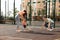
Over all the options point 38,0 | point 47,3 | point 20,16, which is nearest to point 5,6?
point 38,0

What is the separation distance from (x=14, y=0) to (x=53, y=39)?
13.0 metres

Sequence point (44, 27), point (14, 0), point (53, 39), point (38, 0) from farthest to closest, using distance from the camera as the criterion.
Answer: point (38, 0), point (14, 0), point (44, 27), point (53, 39)

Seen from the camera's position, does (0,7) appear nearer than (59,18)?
Yes

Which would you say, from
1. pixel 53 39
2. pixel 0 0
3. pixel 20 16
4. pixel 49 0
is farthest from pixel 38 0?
pixel 53 39

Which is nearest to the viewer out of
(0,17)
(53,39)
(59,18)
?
(53,39)

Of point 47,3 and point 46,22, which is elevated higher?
point 47,3

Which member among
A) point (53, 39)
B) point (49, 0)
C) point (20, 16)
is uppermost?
point (49, 0)

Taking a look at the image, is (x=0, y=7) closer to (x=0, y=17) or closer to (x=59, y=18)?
(x=0, y=17)

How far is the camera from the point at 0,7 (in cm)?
2556

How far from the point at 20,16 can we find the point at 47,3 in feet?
24.2

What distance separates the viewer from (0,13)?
1041 inches

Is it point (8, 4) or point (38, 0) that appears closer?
point (38, 0)

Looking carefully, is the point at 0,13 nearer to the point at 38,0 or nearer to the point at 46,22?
the point at 38,0

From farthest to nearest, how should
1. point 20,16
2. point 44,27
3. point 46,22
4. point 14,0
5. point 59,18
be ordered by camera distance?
point 59,18, point 14,0, point 44,27, point 46,22, point 20,16
